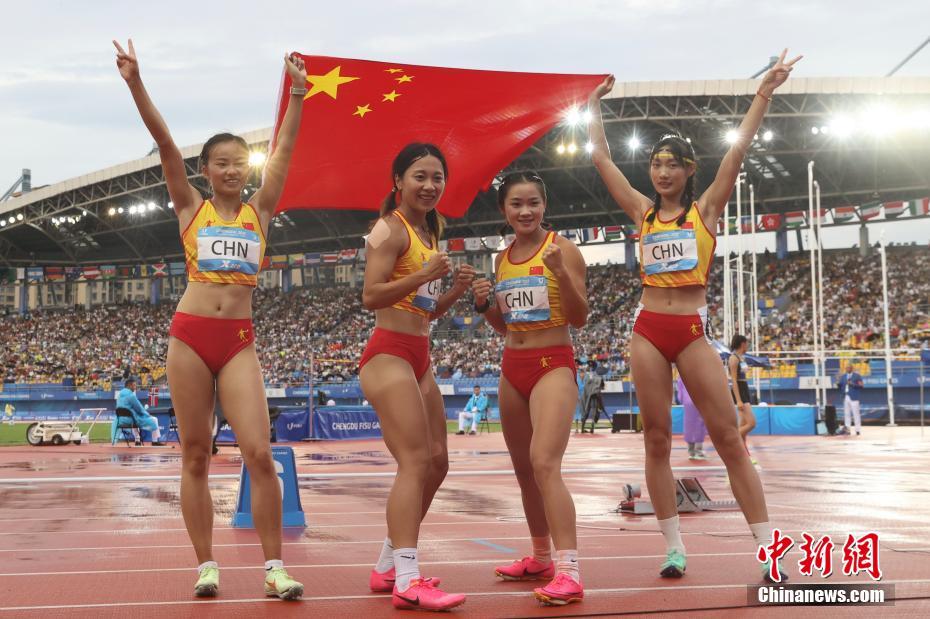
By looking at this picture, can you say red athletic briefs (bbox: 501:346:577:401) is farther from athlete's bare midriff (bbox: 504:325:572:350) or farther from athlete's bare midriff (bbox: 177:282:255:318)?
athlete's bare midriff (bbox: 177:282:255:318)

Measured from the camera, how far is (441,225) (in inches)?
196

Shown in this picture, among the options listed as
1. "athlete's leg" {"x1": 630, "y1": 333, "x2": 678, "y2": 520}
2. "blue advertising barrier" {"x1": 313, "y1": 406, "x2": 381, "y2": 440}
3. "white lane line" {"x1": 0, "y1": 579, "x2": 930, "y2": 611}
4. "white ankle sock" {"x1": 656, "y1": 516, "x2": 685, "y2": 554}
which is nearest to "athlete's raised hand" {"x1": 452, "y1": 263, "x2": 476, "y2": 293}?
"athlete's leg" {"x1": 630, "y1": 333, "x2": 678, "y2": 520}

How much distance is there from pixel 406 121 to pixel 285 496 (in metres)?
Answer: 3.09

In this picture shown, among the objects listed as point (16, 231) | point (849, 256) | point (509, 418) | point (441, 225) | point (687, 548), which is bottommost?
point (687, 548)

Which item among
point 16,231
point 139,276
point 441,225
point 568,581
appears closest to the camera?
point 568,581

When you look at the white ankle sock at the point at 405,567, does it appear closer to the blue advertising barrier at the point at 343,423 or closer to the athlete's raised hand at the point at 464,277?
the athlete's raised hand at the point at 464,277

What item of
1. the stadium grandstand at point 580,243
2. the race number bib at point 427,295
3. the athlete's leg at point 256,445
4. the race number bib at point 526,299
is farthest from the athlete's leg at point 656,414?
the stadium grandstand at point 580,243

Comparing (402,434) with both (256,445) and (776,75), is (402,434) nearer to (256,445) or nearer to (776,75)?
(256,445)

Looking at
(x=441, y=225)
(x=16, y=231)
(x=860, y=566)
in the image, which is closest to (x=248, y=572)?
(x=441, y=225)

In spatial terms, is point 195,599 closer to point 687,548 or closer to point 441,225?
point 441,225

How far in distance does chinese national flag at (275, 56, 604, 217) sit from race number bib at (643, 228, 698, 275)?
6.99 ft

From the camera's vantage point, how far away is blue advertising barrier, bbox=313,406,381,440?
23359 mm

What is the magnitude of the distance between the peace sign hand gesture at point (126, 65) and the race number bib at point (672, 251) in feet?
9.09

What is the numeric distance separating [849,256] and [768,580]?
1733 inches
